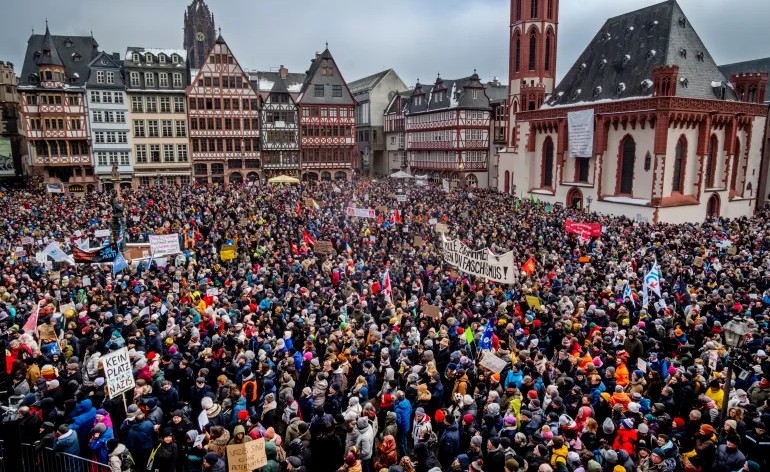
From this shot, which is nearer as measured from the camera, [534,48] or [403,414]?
[403,414]

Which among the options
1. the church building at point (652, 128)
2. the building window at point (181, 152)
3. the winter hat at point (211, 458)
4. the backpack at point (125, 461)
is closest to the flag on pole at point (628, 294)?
the winter hat at point (211, 458)

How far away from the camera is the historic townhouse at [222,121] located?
52.8m

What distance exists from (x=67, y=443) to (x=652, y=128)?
38.8 metres

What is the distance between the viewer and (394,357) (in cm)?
1192

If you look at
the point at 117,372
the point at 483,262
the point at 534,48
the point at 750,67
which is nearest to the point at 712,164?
the point at 750,67

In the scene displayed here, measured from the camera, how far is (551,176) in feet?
155

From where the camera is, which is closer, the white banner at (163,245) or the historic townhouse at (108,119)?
the white banner at (163,245)

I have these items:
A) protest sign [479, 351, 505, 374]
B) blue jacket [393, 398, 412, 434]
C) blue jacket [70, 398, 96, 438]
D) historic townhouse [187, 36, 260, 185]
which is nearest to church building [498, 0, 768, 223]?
historic townhouse [187, 36, 260, 185]

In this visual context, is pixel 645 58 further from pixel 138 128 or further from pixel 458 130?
pixel 138 128

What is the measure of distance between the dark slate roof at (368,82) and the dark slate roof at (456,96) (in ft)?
31.7

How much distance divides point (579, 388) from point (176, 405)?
7217 millimetres

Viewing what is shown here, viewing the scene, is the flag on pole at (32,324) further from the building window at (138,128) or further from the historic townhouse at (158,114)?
the building window at (138,128)

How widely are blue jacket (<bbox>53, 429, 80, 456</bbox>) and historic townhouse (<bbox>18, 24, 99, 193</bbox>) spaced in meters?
49.9

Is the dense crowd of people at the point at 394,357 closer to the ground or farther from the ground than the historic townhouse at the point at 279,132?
closer to the ground
